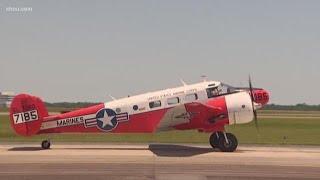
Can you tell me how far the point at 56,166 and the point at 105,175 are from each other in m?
2.89

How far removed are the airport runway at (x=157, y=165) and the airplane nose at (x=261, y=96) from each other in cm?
271

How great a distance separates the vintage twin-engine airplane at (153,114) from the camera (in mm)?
23656

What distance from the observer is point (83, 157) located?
20094 millimetres

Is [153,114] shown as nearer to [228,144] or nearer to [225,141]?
[225,141]

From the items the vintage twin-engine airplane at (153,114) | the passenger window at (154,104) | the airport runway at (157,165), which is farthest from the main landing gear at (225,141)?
the passenger window at (154,104)

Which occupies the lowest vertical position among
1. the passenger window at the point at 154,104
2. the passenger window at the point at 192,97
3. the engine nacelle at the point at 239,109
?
the engine nacelle at the point at 239,109

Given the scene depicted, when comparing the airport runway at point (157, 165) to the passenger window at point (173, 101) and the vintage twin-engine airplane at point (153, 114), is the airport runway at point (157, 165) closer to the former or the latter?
the vintage twin-engine airplane at point (153, 114)

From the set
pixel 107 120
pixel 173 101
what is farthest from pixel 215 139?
pixel 107 120

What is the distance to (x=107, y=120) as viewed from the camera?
80.8 ft

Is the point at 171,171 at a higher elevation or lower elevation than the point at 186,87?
lower

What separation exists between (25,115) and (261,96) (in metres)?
12.3

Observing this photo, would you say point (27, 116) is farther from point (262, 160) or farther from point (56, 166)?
point (262, 160)

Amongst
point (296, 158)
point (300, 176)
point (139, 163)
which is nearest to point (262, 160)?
point (296, 158)

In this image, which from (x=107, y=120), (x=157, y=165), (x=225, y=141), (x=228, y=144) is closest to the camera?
(x=157, y=165)
